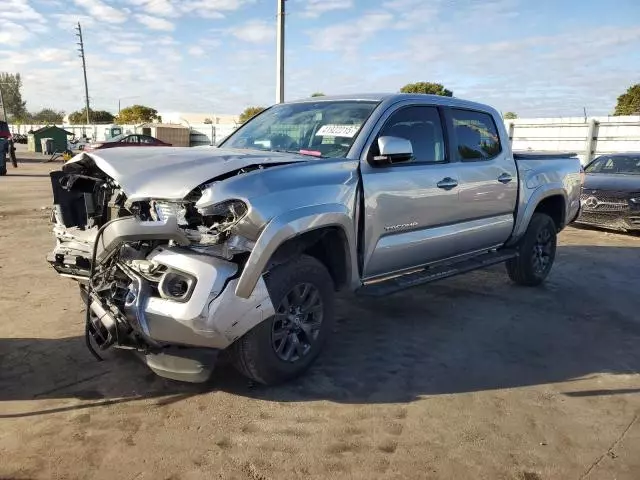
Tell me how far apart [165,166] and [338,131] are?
4.94 ft

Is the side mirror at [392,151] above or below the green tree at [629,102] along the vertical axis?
below

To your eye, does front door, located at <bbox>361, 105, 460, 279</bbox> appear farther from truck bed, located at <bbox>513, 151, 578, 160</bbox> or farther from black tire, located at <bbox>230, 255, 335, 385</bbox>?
truck bed, located at <bbox>513, 151, 578, 160</bbox>

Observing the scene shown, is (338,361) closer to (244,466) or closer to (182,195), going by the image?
(244,466)

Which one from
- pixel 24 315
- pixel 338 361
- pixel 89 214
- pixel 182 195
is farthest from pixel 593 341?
pixel 24 315

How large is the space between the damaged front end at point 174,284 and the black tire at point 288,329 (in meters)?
0.15

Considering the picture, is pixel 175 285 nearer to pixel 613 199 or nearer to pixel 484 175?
pixel 484 175

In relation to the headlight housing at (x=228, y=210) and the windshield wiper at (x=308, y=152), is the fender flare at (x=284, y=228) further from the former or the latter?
the windshield wiper at (x=308, y=152)

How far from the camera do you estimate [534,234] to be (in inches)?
246

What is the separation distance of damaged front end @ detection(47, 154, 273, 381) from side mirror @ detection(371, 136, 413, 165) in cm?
116

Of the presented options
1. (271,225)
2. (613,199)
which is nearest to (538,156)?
(271,225)

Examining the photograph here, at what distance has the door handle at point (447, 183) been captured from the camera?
473cm

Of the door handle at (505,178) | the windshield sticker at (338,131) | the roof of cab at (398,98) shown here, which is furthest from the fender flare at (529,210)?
the windshield sticker at (338,131)

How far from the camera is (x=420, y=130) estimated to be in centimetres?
480

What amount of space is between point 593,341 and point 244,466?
3.39 metres
